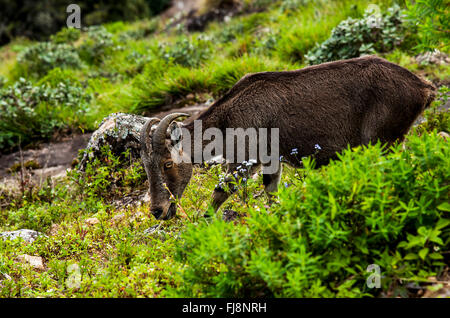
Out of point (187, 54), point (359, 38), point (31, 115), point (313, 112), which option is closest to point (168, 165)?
point (313, 112)

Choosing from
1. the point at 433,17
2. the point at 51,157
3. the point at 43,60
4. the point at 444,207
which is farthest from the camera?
the point at 43,60

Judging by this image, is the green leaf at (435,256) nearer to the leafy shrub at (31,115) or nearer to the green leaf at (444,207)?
the green leaf at (444,207)

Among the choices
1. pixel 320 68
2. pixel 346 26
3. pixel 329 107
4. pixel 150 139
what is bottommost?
pixel 150 139

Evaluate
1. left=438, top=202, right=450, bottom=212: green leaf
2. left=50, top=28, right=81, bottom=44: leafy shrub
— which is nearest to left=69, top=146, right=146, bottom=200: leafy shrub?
left=438, top=202, right=450, bottom=212: green leaf

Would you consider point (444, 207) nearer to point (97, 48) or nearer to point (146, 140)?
point (146, 140)

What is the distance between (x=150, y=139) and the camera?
5.64 meters

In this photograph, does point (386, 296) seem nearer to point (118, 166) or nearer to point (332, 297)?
point (332, 297)

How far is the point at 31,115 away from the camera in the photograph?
1028 centimetres

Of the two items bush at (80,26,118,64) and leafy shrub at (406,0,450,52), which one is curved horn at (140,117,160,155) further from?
bush at (80,26,118,64)

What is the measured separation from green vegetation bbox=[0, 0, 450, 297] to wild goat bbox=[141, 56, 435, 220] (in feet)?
0.82

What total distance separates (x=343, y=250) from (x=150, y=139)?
3114 mm

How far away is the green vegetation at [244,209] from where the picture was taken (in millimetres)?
3199

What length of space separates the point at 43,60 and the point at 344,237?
44.0 feet

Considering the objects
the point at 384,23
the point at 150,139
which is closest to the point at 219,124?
the point at 150,139
